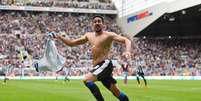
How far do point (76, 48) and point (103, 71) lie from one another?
2127 inches

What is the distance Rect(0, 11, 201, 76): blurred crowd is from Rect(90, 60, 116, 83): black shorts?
4430 centimetres

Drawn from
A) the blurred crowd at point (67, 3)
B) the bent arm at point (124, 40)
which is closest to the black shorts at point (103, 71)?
the bent arm at point (124, 40)

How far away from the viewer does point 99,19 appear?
33.3 ft

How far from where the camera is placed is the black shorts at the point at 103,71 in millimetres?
10133

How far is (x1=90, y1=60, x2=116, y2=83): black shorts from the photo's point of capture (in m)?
10.1

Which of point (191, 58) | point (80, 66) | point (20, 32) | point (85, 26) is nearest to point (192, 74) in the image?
point (191, 58)

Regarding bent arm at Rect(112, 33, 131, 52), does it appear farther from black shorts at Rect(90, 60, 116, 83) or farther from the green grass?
the green grass

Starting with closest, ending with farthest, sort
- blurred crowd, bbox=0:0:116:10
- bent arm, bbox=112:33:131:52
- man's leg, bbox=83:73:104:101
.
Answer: bent arm, bbox=112:33:131:52
man's leg, bbox=83:73:104:101
blurred crowd, bbox=0:0:116:10

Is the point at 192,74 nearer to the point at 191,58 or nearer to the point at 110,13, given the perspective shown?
the point at 191,58

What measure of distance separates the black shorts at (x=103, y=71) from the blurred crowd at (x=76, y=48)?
44.3 meters

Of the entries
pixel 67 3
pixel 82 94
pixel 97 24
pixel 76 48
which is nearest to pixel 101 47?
pixel 97 24

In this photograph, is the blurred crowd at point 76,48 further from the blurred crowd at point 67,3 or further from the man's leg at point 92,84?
the man's leg at point 92,84

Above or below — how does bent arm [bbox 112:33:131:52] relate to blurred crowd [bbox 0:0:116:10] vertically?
below

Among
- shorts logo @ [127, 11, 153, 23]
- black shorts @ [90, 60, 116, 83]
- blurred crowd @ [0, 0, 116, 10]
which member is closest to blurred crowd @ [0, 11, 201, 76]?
blurred crowd @ [0, 0, 116, 10]
